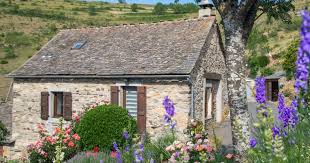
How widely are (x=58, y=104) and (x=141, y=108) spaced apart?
451cm

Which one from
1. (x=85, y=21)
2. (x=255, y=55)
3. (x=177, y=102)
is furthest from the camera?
(x=85, y=21)

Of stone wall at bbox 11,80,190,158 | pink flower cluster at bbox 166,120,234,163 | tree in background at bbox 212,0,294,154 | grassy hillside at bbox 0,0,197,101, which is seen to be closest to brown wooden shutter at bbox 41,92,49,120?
stone wall at bbox 11,80,190,158

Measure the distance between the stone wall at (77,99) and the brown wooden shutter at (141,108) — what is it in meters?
0.15

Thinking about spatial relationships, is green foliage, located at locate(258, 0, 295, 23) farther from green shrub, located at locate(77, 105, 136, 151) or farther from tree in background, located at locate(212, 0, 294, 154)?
green shrub, located at locate(77, 105, 136, 151)

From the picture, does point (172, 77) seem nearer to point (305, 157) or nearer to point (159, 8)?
point (305, 157)

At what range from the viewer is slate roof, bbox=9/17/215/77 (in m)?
14.9

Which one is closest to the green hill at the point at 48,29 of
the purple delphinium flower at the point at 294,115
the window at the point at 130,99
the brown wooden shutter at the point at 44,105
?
the window at the point at 130,99

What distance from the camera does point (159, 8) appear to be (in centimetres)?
9150

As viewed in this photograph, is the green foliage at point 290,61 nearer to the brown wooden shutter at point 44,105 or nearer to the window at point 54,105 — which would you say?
the window at point 54,105

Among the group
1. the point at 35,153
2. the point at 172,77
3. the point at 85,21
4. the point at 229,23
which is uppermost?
the point at 85,21

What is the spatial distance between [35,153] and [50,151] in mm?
879

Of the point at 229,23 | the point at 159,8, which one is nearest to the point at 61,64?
the point at 229,23

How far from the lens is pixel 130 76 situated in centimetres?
1477

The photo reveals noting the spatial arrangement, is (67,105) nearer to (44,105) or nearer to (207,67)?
(44,105)
